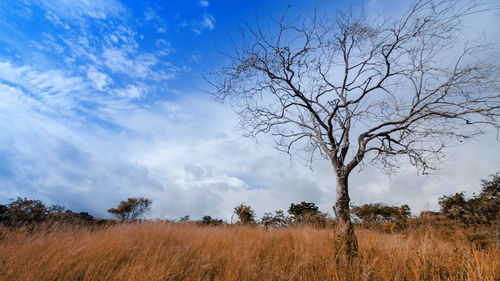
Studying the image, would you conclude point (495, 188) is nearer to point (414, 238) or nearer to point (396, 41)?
point (414, 238)

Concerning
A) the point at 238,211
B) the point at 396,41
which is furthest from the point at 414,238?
the point at 238,211

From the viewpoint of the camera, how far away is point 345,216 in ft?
16.9

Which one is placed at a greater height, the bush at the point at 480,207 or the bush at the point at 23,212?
the bush at the point at 480,207

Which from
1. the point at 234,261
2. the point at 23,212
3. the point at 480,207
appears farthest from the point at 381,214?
the point at 23,212

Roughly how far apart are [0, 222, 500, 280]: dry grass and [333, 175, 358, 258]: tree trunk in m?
0.25

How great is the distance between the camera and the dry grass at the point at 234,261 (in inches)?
138

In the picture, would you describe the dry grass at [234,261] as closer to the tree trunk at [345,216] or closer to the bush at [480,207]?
the tree trunk at [345,216]

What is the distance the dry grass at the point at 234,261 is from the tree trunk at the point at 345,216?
25cm

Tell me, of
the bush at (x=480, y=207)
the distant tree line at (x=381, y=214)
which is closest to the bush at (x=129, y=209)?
the distant tree line at (x=381, y=214)

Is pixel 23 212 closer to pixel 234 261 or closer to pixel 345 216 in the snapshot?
pixel 234 261

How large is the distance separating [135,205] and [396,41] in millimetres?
23206

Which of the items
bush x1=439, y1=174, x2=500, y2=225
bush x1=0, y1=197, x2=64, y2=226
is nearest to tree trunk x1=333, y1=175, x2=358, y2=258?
bush x1=439, y1=174, x2=500, y2=225

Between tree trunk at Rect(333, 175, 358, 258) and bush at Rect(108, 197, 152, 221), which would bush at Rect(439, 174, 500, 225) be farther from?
bush at Rect(108, 197, 152, 221)

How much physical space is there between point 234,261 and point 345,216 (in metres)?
2.85
